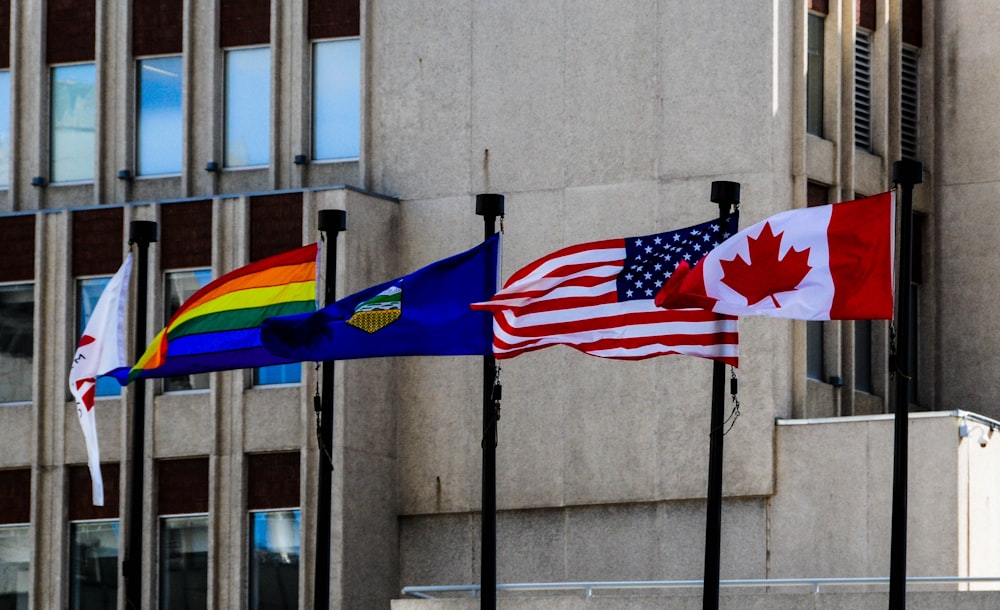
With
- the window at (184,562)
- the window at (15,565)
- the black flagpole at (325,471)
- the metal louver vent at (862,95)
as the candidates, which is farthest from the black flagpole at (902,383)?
the window at (15,565)

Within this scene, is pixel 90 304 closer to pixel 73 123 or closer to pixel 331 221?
pixel 73 123

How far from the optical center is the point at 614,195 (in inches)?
1464

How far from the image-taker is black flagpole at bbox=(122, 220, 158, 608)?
1188 inches

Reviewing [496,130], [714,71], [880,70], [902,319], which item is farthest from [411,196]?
[902,319]

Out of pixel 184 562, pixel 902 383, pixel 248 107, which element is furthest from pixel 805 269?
pixel 248 107

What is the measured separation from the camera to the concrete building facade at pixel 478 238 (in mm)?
36156

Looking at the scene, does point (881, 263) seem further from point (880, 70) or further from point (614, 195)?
point (880, 70)

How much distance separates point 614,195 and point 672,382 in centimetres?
315

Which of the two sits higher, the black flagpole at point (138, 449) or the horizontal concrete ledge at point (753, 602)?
the black flagpole at point (138, 449)

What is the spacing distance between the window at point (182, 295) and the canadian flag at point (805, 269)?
15.3 metres

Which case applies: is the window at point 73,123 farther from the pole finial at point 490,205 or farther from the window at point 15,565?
the pole finial at point 490,205

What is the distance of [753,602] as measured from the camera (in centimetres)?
3138

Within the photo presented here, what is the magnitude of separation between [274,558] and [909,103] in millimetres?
13563

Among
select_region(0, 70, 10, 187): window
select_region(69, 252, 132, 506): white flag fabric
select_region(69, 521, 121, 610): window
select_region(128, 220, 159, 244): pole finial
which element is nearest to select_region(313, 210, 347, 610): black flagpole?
select_region(128, 220, 159, 244): pole finial
